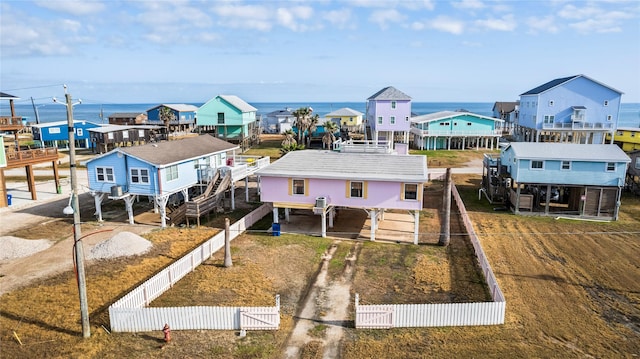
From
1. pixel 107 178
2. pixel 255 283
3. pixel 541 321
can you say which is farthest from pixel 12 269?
pixel 541 321

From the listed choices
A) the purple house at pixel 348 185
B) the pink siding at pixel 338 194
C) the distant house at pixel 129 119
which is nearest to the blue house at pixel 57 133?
the distant house at pixel 129 119

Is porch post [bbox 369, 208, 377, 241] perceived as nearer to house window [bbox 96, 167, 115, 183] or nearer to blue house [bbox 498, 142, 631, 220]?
blue house [bbox 498, 142, 631, 220]

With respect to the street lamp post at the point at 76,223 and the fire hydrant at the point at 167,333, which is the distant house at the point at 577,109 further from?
the street lamp post at the point at 76,223

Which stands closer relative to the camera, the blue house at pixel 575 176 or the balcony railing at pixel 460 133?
the blue house at pixel 575 176

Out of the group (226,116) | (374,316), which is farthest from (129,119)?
(374,316)

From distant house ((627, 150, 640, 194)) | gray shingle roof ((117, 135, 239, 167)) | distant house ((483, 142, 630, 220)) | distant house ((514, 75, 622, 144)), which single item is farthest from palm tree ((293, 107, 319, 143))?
distant house ((627, 150, 640, 194))

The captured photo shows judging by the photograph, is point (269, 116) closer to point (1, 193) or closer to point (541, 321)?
point (1, 193)

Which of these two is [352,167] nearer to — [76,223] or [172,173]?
[172,173]
